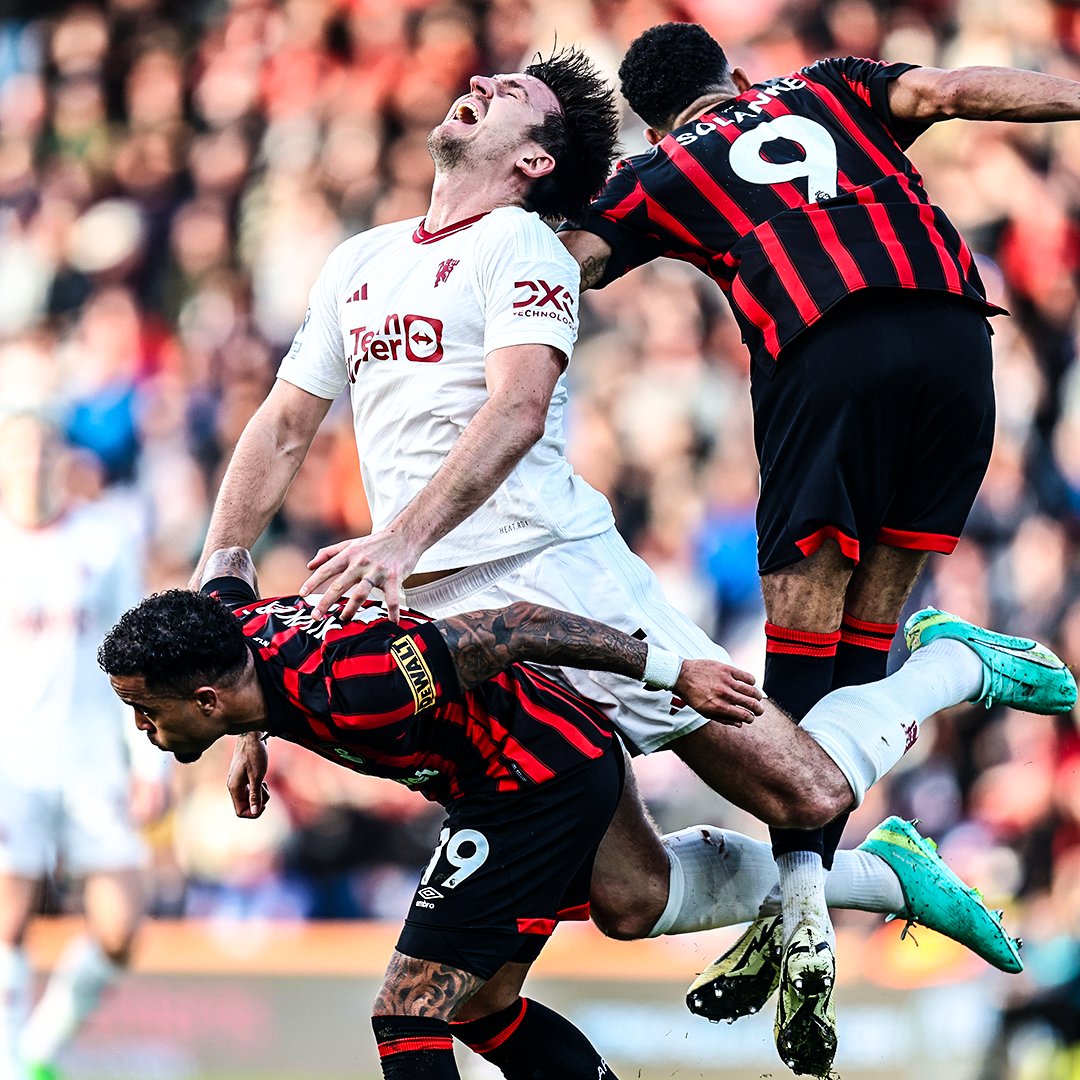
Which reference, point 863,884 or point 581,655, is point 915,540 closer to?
point 863,884

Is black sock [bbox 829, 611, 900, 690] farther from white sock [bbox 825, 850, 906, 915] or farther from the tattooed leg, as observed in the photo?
the tattooed leg

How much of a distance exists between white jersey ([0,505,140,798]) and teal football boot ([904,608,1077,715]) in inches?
179

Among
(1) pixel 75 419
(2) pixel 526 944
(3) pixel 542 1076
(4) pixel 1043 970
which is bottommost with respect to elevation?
(4) pixel 1043 970

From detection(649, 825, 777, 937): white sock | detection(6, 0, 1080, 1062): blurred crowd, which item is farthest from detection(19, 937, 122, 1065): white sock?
detection(649, 825, 777, 937): white sock

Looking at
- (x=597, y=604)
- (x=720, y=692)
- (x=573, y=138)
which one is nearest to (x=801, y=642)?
(x=597, y=604)

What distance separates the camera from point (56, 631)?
8047 mm

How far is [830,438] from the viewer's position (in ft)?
13.8

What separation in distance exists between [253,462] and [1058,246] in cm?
546

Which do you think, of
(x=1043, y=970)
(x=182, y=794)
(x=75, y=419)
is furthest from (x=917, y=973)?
(x=75, y=419)

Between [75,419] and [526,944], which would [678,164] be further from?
[75,419]

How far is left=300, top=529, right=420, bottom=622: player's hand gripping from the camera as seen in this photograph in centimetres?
344

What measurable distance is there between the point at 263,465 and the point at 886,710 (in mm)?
1768

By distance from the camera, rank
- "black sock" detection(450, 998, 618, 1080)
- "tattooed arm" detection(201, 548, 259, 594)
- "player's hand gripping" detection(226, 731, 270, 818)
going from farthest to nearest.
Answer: "black sock" detection(450, 998, 618, 1080)
"player's hand gripping" detection(226, 731, 270, 818)
"tattooed arm" detection(201, 548, 259, 594)

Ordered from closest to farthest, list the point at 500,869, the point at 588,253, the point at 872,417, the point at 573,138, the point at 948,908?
the point at 500,869, the point at 872,417, the point at 588,253, the point at 573,138, the point at 948,908
